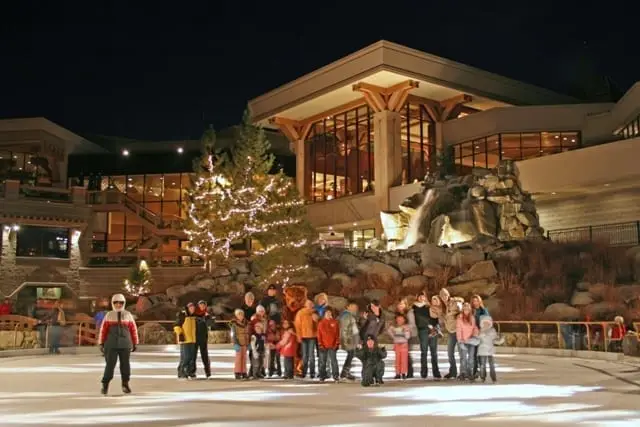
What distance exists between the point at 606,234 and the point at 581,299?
1074 cm

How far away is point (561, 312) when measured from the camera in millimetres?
26266

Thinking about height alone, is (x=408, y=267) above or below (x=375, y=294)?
above

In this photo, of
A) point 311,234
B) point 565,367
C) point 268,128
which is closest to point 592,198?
point 311,234

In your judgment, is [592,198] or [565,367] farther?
[592,198]

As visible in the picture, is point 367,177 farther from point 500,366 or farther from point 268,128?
point 500,366

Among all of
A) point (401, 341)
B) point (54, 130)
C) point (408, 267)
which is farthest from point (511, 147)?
point (401, 341)

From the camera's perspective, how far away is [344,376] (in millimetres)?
13680

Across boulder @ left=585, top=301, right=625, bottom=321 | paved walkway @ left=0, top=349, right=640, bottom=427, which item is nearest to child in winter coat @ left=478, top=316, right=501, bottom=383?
paved walkway @ left=0, top=349, right=640, bottom=427

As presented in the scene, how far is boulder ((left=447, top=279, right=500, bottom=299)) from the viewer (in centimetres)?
3025

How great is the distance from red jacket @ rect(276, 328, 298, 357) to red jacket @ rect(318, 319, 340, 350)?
78 cm

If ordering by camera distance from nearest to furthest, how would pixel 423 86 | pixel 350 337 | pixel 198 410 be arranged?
pixel 198 410 < pixel 350 337 < pixel 423 86

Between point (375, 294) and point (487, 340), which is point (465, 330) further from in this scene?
point (375, 294)

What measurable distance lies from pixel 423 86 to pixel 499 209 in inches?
577

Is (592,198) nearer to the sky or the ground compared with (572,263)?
nearer to the sky
